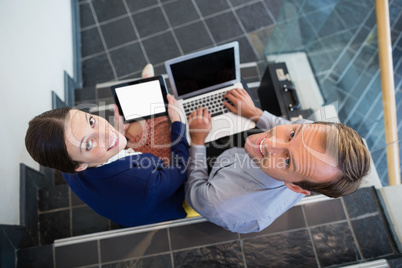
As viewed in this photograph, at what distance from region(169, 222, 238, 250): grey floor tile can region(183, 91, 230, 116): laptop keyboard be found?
72 centimetres

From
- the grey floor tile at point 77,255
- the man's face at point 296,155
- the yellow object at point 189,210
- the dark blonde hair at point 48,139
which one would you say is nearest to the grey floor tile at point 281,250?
the yellow object at point 189,210

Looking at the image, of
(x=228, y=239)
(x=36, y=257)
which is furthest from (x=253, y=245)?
(x=36, y=257)

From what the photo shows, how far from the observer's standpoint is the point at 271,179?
1.14m

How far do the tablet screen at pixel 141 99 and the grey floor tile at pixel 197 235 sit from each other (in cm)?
75

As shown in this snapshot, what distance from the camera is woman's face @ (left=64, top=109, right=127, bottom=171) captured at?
107cm

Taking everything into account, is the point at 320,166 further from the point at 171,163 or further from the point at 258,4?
the point at 258,4

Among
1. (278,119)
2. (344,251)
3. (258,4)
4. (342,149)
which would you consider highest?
(258,4)

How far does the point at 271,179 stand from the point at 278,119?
0.58 meters

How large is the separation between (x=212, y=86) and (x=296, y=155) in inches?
33.0

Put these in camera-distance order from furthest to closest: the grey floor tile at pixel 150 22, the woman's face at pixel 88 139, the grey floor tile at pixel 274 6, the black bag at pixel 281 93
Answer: the grey floor tile at pixel 274 6 < the grey floor tile at pixel 150 22 < the black bag at pixel 281 93 < the woman's face at pixel 88 139

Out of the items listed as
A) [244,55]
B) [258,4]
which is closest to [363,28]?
[244,55]


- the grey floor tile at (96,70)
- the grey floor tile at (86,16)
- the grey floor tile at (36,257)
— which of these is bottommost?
the grey floor tile at (36,257)

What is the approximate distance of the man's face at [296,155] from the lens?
3.25 feet

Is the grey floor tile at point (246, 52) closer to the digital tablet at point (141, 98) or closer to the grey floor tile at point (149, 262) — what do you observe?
the digital tablet at point (141, 98)
